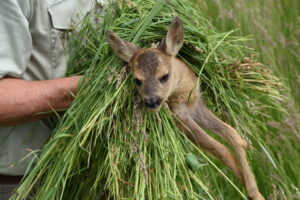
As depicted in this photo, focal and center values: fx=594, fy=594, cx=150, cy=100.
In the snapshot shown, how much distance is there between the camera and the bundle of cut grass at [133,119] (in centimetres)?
243

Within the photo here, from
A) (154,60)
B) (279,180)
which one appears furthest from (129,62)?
(279,180)

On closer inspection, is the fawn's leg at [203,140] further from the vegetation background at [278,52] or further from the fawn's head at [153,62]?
the vegetation background at [278,52]

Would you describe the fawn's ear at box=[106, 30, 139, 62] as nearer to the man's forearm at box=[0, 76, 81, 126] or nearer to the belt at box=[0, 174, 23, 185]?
the man's forearm at box=[0, 76, 81, 126]

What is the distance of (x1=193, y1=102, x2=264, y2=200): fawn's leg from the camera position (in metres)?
2.68

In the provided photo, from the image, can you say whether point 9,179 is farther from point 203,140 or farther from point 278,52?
point 278,52

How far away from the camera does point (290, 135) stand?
3332 millimetres

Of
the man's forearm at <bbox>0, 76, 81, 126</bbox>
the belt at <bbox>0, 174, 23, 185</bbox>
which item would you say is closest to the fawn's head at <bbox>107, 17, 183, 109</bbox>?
the man's forearm at <bbox>0, 76, 81, 126</bbox>

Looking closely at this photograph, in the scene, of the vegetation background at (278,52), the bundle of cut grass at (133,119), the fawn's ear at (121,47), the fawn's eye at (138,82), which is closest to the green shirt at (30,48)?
the bundle of cut grass at (133,119)

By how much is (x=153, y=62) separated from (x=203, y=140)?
0.44 m

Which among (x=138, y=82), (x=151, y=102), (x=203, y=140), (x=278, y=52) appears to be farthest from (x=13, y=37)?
(x=278, y=52)

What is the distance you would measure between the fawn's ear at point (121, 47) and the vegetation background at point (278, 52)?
0.87 metres

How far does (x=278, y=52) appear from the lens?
3.96 m

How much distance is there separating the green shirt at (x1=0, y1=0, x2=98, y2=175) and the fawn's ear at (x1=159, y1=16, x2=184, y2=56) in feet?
1.63

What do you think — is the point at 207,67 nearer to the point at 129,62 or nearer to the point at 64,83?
the point at 129,62
